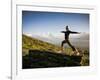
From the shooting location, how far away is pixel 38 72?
204 centimetres

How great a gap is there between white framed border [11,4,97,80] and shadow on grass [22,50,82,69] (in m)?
0.04

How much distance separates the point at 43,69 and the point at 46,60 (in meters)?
0.10

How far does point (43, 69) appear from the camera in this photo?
206 cm

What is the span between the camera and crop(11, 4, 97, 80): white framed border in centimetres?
196

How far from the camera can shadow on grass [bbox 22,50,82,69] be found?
2021 millimetres

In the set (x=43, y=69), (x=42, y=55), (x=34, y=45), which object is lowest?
(x=43, y=69)

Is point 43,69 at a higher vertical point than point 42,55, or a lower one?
lower

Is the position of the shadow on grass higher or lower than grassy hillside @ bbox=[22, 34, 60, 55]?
lower

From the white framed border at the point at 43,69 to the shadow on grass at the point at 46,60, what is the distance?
0.04m

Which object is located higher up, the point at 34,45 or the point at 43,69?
the point at 34,45

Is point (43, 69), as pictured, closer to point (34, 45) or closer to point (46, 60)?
point (46, 60)

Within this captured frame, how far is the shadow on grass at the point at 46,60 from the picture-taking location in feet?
6.63

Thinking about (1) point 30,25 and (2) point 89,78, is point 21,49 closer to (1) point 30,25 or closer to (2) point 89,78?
(1) point 30,25

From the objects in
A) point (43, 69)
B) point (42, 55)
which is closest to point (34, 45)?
point (42, 55)
